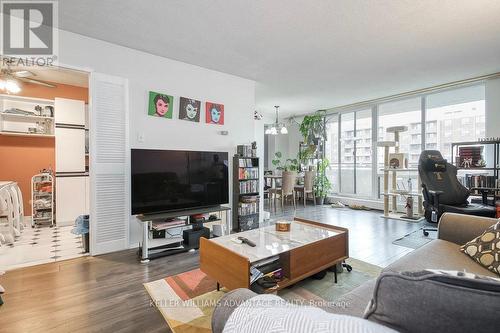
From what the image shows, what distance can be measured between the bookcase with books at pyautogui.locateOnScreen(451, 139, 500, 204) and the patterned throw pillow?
301 centimetres

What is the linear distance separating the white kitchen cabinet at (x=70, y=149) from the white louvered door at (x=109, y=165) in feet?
6.55

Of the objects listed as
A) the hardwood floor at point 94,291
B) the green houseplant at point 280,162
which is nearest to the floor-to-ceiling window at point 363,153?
the green houseplant at point 280,162

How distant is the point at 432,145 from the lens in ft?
16.5

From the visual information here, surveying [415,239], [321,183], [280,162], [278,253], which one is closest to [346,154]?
[321,183]

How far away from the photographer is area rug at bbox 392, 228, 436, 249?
3.19 m

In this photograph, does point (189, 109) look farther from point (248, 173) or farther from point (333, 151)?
point (333, 151)

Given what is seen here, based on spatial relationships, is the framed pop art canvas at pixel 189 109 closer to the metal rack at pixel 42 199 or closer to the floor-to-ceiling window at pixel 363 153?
the metal rack at pixel 42 199

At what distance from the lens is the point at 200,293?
6.72ft

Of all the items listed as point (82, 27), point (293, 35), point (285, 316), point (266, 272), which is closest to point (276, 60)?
point (293, 35)

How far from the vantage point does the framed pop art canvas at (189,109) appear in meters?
3.55

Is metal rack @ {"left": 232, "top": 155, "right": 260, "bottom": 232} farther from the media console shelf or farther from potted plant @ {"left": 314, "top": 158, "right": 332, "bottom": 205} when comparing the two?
potted plant @ {"left": 314, "top": 158, "right": 332, "bottom": 205}

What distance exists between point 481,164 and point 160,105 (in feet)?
16.7

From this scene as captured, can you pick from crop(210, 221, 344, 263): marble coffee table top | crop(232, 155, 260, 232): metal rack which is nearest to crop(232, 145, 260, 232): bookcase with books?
crop(232, 155, 260, 232): metal rack

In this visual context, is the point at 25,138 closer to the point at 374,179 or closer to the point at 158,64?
the point at 158,64
